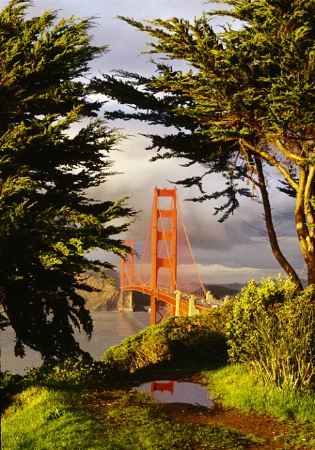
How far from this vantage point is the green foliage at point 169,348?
47.3 ft

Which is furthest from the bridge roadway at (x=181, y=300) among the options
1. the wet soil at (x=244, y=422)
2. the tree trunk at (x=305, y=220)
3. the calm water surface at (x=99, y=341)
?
the wet soil at (x=244, y=422)

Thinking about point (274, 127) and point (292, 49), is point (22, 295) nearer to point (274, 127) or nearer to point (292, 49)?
point (274, 127)

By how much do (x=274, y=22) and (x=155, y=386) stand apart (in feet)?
28.5

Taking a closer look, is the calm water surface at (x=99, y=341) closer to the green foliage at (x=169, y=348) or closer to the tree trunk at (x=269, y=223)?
the green foliage at (x=169, y=348)

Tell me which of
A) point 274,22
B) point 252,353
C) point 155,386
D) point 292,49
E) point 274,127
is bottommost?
point 155,386

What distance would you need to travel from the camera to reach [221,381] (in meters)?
11.0

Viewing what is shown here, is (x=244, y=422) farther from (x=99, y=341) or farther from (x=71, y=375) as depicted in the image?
(x=99, y=341)

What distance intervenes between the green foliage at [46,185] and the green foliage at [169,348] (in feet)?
5.33

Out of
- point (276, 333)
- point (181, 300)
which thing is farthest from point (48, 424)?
point (181, 300)

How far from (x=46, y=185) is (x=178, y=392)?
662 centimetres

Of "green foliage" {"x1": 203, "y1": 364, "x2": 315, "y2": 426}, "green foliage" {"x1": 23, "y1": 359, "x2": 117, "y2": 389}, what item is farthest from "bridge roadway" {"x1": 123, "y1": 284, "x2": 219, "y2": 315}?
"green foliage" {"x1": 203, "y1": 364, "x2": 315, "y2": 426}

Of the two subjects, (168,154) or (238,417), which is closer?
(238,417)

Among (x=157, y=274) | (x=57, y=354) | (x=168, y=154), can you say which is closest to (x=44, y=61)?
(x=168, y=154)

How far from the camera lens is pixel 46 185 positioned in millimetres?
14102
